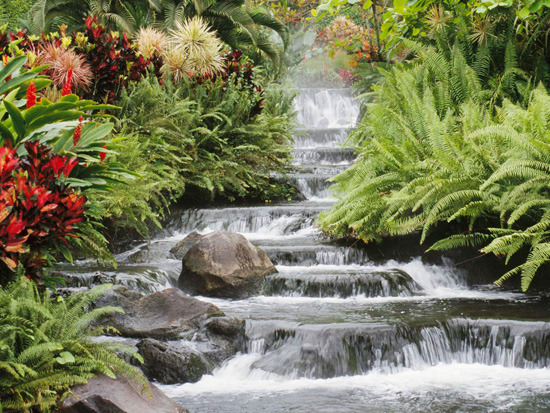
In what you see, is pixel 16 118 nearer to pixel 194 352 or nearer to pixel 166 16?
pixel 194 352

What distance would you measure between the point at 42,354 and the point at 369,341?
2.60 metres

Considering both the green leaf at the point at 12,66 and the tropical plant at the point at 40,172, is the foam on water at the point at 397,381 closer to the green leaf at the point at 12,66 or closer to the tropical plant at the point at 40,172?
the tropical plant at the point at 40,172

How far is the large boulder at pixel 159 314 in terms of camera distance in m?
5.45

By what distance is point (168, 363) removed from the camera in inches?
195

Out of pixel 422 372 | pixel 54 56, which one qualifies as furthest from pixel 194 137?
pixel 422 372

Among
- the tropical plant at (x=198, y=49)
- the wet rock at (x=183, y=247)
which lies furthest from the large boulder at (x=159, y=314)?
the tropical plant at (x=198, y=49)

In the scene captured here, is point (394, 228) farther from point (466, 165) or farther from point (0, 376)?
point (0, 376)

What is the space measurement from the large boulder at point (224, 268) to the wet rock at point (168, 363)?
1617 millimetres

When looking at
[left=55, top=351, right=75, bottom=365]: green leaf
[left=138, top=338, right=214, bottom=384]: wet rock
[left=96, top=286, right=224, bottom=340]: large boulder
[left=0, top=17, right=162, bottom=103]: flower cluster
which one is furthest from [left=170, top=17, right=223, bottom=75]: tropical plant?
[left=55, top=351, right=75, bottom=365]: green leaf

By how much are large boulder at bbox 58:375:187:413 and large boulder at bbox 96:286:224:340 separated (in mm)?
1482

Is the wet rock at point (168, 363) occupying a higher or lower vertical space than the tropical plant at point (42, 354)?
lower

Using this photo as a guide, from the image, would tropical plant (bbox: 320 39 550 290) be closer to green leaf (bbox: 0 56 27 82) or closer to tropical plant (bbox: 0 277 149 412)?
tropical plant (bbox: 0 277 149 412)

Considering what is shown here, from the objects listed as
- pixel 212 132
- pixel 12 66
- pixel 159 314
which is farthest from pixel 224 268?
pixel 212 132

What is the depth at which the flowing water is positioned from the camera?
4.57 m
